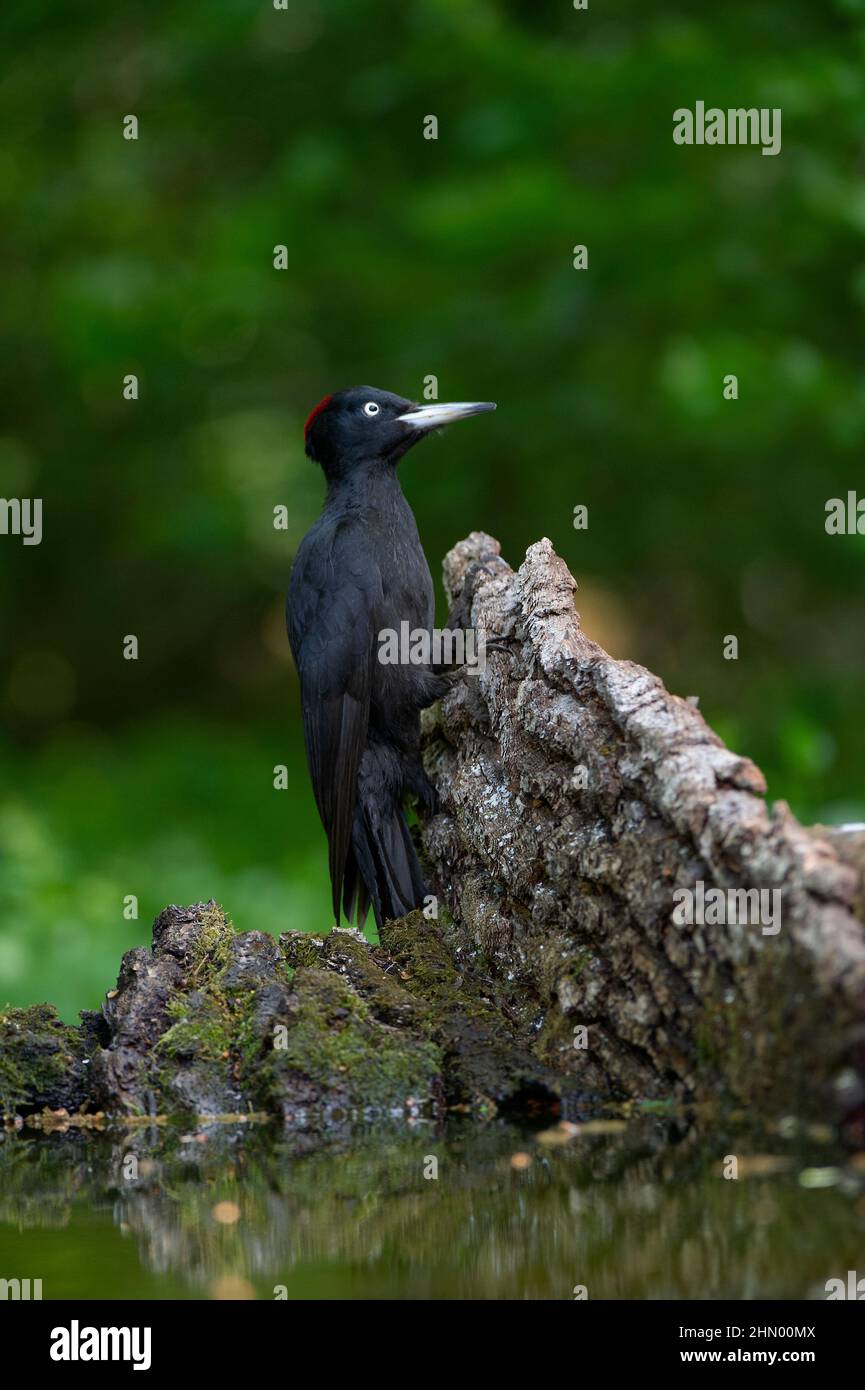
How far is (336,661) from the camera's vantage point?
5223 mm

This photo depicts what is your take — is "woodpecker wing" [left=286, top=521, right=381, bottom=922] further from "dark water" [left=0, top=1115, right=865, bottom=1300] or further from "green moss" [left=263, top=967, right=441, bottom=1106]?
"dark water" [left=0, top=1115, right=865, bottom=1300]

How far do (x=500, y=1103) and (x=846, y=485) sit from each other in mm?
8229

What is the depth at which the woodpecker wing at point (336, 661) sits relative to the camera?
5074 millimetres

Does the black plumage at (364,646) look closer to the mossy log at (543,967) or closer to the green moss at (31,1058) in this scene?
the mossy log at (543,967)

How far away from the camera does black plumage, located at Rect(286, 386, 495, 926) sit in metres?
A: 4.89

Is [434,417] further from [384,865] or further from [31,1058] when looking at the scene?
[31,1058]

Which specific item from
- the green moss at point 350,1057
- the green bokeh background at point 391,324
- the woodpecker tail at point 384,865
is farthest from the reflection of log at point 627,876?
the green bokeh background at point 391,324

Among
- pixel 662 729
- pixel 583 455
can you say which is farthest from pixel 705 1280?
pixel 583 455

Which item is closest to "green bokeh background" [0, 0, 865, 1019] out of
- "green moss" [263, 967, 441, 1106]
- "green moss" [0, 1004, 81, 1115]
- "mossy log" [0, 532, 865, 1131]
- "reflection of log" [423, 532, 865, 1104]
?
"reflection of log" [423, 532, 865, 1104]

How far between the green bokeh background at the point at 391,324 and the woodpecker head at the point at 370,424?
1.94 m

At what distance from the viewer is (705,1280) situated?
2.52 metres

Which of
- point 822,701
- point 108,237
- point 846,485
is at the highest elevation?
point 108,237
